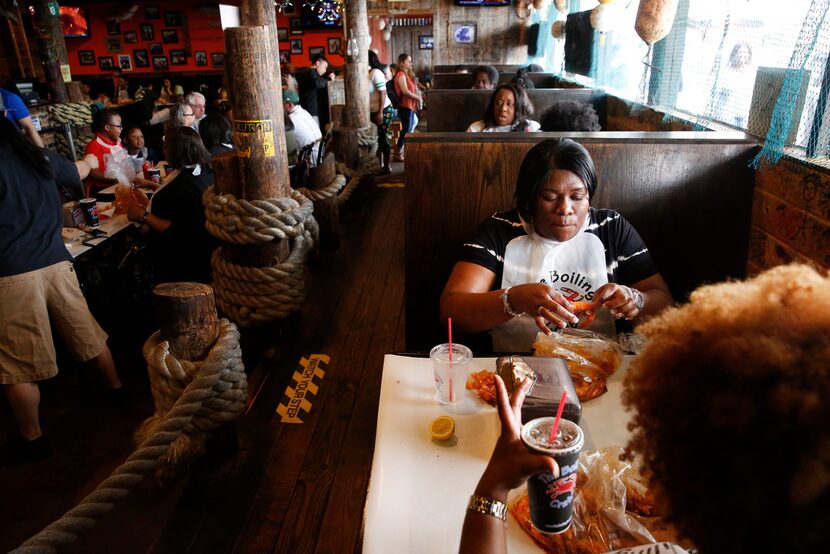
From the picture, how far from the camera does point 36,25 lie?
8.23 m

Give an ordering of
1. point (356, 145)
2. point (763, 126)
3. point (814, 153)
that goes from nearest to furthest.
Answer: point (814, 153) < point (763, 126) < point (356, 145)

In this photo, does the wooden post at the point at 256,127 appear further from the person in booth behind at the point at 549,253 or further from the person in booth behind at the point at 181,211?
the person in booth behind at the point at 549,253

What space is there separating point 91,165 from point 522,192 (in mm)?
3596

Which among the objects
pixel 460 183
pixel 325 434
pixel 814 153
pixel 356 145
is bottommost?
pixel 325 434

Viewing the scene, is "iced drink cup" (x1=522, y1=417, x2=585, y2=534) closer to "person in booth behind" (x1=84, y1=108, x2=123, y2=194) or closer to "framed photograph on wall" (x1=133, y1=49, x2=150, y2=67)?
"person in booth behind" (x1=84, y1=108, x2=123, y2=194)

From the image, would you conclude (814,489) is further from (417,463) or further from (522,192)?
(522,192)

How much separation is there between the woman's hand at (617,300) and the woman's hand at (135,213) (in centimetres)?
Answer: 283

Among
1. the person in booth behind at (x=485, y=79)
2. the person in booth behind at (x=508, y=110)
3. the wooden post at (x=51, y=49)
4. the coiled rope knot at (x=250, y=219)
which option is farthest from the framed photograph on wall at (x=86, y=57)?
the coiled rope knot at (x=250, y=219)

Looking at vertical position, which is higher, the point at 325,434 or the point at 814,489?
the point at 814,489

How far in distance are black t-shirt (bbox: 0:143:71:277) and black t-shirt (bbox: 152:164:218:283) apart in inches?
28.3

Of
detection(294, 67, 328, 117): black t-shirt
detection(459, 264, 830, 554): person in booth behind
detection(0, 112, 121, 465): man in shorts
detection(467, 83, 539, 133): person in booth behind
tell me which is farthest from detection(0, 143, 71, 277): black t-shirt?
detection(294, 67, 328, 117): black t-shirt

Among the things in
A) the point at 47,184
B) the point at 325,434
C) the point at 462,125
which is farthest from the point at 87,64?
the point at 325,434

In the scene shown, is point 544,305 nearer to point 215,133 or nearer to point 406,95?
point 215,133

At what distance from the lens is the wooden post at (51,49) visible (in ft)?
26.5
